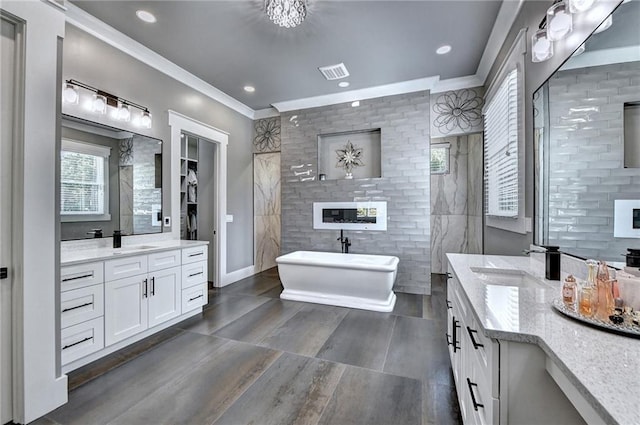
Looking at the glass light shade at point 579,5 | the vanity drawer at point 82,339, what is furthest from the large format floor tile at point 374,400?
the glass light shade at point 579,5

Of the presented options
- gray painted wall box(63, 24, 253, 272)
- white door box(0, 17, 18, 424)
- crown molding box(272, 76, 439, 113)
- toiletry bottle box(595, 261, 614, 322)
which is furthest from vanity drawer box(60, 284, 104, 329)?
crown molding box(272, 76, 439, 113)

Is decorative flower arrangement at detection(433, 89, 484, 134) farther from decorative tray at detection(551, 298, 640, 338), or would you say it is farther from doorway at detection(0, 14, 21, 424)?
doorway at detection(0, 14, 21, 424)

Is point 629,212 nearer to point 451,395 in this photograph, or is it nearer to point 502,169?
point 451,395

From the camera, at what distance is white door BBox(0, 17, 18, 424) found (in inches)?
58.4

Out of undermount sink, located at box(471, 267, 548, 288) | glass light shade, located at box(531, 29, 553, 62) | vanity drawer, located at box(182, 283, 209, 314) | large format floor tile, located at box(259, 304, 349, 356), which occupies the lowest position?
large format floor tile, located at box(259, 304, 349, 356)

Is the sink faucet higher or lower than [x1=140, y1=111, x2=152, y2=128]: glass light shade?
lower

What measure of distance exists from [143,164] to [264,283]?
2545mm

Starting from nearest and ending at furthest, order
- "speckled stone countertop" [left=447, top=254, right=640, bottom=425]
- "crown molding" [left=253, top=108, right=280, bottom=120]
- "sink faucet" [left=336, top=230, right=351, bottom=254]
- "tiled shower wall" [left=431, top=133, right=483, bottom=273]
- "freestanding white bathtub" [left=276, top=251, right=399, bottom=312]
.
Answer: "speckled stone countertop" [left=447, top=254, right=640, bottom=425], "freestanding white bathtub" [left=276, top=251, right=399, bottom=312], "sink faucet" [left=336, top=230, right=351, bottom=254], "tiled shower wall" [left=431, top=133, right=483, bottom=273], "crown molding" [left=253, top=108, right=280, bottom=120]

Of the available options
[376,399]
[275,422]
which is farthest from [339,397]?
[275,422]

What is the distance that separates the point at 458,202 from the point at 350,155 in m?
2.26

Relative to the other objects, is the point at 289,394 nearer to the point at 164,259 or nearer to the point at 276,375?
the point at 276,375

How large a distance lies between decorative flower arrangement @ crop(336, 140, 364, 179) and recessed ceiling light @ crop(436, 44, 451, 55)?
5.75 feet

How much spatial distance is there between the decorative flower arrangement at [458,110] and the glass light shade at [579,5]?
2.58 metres

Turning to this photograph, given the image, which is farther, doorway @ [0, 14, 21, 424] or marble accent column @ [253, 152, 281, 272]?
marble accent column @ [253, 152, 281, 272]
